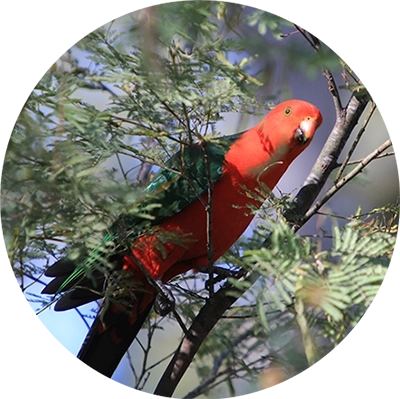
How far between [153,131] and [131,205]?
4.5 inches

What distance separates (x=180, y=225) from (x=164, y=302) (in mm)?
171

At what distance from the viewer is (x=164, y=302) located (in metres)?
1.17

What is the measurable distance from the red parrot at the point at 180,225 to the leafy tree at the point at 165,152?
4cm

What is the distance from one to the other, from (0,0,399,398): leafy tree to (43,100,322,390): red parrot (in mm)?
40

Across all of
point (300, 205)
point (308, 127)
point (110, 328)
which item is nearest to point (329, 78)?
point (308, 127)

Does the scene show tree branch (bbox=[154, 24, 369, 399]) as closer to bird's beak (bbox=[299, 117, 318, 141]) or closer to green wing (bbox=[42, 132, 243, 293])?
bird's beak (bbox=[299, 117, 318, 141])

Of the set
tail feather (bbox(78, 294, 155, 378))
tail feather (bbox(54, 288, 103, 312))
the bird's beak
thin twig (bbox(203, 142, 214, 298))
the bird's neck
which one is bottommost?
tail feather (bbox(78, 294, 155, 378))

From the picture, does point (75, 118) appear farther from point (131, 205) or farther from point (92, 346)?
point (92, 346)

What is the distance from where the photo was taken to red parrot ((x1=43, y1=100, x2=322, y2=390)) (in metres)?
1.00

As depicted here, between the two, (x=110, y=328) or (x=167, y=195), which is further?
(x=110, y=328)

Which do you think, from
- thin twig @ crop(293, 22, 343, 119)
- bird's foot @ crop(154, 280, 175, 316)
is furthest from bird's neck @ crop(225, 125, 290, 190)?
bird's foot @ crop(154, 280, 175, 316)

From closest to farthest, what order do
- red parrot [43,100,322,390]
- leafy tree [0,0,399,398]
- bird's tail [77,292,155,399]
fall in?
leafy tree [0,0,399,398], red parrot [43,100,322,390], bird's tail [77,292,155,399]

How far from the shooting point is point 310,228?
3.42ft

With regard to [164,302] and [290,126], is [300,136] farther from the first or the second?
[164,302]
